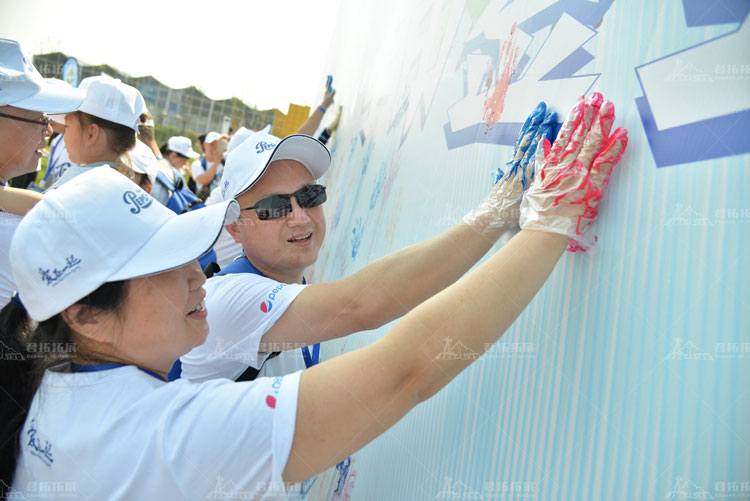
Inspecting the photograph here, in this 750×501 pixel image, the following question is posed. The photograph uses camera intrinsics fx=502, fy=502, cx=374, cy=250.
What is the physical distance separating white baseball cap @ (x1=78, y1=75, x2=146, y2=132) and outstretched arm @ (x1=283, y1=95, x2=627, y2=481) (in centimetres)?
222

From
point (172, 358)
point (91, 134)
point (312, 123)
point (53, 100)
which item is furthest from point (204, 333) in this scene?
point (312, 123)

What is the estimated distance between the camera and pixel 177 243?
101 cm

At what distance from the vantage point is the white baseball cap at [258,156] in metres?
1.70

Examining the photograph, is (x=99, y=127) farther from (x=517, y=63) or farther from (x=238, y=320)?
(x=517, y=63)

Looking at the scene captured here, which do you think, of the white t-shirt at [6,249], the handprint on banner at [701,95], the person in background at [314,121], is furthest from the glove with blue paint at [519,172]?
the person in background at [314,121]

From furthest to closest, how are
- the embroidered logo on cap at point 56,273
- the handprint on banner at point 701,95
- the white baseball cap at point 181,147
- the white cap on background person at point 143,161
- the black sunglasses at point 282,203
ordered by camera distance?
1. the white baseball cap at point 181,147
2. the white cap on background person at point 143,161
3. the black sunglasses at point 282,203
4. the embroidered logo on cap at point 56,273
5. the handprint on banner at point 701,95

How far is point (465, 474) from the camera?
4.06 ft

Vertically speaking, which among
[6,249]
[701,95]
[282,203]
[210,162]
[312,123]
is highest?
[701,95]

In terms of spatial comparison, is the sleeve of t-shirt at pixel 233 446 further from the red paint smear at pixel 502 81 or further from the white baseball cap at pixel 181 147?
the white baseball cap at pixel 181 147

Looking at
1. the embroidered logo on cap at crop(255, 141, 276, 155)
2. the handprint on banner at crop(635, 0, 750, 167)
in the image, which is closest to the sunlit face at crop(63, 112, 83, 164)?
the embroidered logo on cap at crop(255, 141, 276, 155)

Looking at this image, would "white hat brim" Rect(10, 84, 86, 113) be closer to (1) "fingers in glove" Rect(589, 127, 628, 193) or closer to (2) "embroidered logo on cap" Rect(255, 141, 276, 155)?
(2) "embroidered logo on cap" Rect(255, 141, 276, 155)

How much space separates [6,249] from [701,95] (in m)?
2.07

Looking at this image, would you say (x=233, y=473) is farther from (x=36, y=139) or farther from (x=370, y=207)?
(x=370, y=207)

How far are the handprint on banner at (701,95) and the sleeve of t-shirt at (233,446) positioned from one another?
794mm
